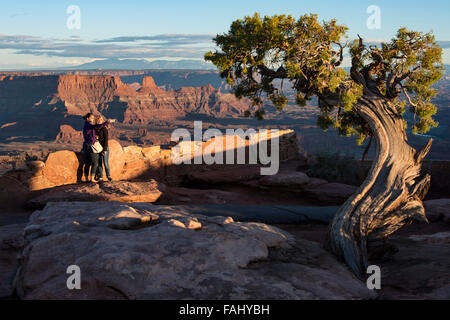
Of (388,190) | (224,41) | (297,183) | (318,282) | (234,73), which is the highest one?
(224,41)

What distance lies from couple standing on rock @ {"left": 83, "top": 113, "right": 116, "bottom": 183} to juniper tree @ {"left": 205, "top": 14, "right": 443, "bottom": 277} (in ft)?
13.3

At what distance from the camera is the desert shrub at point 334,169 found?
15.4 meters

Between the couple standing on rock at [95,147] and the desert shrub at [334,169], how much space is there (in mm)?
9075

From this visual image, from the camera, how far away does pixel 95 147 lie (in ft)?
30.1

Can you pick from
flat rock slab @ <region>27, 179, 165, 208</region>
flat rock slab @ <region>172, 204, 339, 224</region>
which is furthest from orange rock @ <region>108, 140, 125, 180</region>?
flat rock slab @ <region>172, 204, 339, 224</region>

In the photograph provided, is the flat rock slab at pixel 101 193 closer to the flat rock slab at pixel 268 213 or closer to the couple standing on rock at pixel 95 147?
the couple standing on rock at pixel 95 147

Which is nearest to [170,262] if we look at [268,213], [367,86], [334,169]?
[367,86]

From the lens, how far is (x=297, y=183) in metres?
13.0

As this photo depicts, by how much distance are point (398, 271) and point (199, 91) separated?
12975 cm
